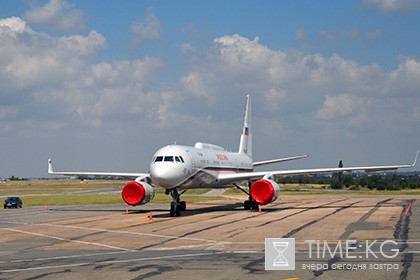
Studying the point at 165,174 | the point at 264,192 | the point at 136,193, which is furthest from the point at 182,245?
the point at 264,192

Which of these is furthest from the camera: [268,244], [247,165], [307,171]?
[247,165]

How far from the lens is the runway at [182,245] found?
15.5 metres

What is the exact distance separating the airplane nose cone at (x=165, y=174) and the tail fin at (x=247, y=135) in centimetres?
2070

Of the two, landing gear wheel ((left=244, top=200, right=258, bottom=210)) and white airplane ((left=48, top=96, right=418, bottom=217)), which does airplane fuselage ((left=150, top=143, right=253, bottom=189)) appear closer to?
white airplane ((left=48, top=96, right=418, bottom=217))

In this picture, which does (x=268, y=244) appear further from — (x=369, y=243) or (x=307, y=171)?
(x=307, y=171)

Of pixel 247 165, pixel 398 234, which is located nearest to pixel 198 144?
pixel 247 165

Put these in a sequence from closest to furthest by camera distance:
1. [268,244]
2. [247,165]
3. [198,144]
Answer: [268,244] → [198,144] → [247,165]

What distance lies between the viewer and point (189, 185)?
39.8 m

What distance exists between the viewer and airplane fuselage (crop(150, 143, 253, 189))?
3672 cm

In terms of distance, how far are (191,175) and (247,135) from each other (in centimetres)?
2045

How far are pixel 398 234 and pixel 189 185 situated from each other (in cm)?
1797

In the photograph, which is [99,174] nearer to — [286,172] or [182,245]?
[286,172]

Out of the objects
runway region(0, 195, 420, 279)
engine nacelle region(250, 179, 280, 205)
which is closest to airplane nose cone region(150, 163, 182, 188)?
runway region(0, 195, 420, 279)

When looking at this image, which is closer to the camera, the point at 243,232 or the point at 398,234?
the point at 398,234
